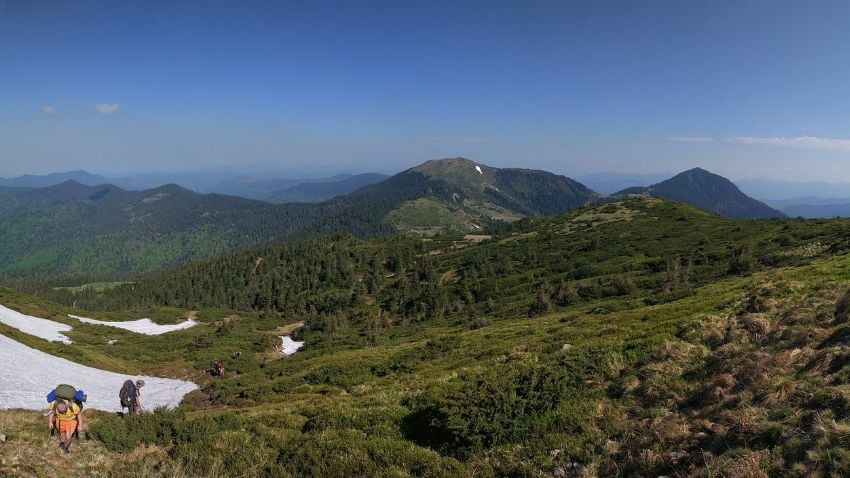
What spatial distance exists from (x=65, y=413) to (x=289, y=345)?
66713mm

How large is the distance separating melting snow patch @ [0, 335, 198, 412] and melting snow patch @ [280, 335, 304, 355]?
86.4ft

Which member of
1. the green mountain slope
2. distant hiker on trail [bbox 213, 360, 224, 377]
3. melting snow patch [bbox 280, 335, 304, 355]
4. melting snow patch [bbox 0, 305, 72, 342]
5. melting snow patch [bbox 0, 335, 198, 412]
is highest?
the green mountain slope

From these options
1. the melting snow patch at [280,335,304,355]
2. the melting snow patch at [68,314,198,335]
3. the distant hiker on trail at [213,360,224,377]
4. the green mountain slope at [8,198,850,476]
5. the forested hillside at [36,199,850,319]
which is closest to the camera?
the green mountain slope at [8,198,850,476]

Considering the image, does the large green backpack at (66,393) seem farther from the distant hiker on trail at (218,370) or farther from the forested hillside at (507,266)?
the forested hillside at (507,266)

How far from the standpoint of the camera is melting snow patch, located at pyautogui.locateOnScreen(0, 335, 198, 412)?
26422mm

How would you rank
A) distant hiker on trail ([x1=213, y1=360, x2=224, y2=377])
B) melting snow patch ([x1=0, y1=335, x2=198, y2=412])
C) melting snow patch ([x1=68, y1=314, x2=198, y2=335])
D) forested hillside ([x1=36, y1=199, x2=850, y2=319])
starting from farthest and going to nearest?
melting snow patch ([x1=68, y1=314, x2=198, y2=335]) < forested hillside ([x1=36, y1=199, x2=850, y2=319]) < distant hiker on trail ([x1=213, y1=360, x2=224, y2=377]) < melting snow patch ([x1=0, y1=335, x2=198, y2=412])

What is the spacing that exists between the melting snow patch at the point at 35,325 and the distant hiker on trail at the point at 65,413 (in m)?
54.0

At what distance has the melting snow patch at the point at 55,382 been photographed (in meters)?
26.4

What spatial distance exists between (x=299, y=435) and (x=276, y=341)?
63.7 metres

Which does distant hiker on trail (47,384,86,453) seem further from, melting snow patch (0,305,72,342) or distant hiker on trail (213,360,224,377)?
melting snow patch (0,305,72,342)

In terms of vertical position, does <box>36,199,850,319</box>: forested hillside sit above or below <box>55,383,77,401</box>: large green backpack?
below

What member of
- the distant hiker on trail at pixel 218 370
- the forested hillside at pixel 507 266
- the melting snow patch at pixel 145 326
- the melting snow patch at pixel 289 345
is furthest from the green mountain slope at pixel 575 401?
the melting snow patch at pixel 145 326

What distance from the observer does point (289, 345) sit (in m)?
77.7

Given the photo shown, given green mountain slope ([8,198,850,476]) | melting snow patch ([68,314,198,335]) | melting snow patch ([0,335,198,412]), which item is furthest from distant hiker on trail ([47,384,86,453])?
melting snow patch ([68,314,198,335])
